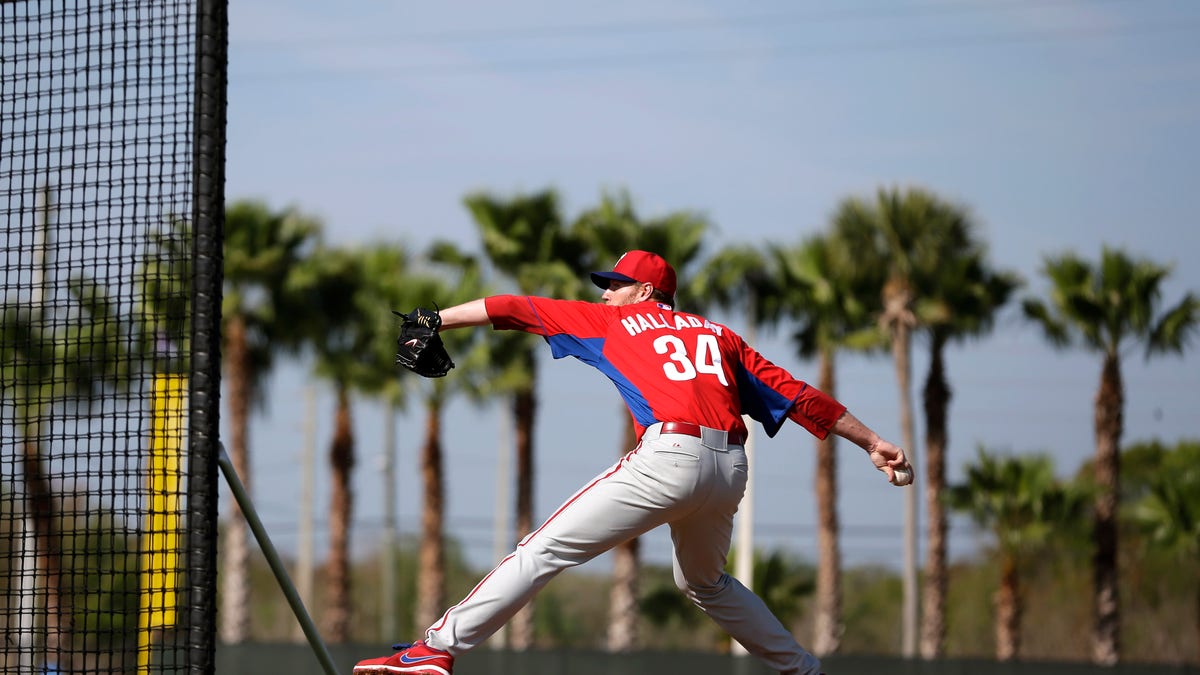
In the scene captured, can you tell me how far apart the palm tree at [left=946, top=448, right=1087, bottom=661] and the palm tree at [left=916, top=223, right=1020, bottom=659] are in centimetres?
130

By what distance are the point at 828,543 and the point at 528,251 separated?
851cm

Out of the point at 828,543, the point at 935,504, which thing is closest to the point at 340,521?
the point at 828,543

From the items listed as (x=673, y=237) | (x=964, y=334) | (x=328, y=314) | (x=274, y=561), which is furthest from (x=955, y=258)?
(x=274, y=561)

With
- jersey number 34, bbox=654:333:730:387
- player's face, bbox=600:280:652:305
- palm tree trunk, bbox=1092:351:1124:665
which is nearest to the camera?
jersey number 34, bbox=654:333:730:387

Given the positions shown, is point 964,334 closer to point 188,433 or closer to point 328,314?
point 328,314

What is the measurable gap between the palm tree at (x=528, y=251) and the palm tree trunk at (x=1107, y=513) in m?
10.4

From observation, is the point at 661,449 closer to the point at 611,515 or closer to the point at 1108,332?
the point at 611,515

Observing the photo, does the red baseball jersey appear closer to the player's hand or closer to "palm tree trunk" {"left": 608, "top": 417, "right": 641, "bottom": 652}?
the player's hand

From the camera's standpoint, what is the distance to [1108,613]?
27188 mm

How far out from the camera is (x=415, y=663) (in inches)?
204

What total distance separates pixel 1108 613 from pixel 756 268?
944 centimetres

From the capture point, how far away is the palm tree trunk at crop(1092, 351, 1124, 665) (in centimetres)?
2719

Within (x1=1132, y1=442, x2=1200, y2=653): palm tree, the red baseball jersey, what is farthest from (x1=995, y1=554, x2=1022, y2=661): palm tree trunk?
the red baseball jersey

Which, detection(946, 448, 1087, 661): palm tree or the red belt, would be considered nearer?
the red belt
